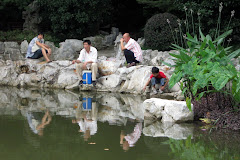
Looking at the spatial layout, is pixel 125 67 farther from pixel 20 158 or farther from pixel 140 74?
pixel 20 158

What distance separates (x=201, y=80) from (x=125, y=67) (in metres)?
4.95

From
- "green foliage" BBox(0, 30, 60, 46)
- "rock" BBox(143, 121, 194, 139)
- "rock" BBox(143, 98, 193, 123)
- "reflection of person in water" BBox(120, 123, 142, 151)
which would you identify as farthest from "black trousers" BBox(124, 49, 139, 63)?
"green foliage" BBox(0, 30, 60, 46)

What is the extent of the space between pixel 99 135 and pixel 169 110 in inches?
57.0

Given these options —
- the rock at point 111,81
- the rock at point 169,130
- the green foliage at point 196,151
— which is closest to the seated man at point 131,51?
the rock at point 111,81

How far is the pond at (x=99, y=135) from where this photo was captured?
5.03 metres

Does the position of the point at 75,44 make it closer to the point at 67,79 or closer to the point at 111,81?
the point at 67,79

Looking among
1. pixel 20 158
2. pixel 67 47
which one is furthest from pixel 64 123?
pixel 67 47

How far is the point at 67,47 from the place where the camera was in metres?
14.6

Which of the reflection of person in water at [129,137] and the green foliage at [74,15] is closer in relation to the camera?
the reflection of person in water at [129,137]

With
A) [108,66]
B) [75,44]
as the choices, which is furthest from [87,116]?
[75,44]

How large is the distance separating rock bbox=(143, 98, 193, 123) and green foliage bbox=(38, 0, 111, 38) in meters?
11.1

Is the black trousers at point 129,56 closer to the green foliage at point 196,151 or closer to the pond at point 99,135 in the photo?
the pond at point 99,135

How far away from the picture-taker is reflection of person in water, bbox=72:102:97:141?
6121 millimetres

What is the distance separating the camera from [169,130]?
6281mm
